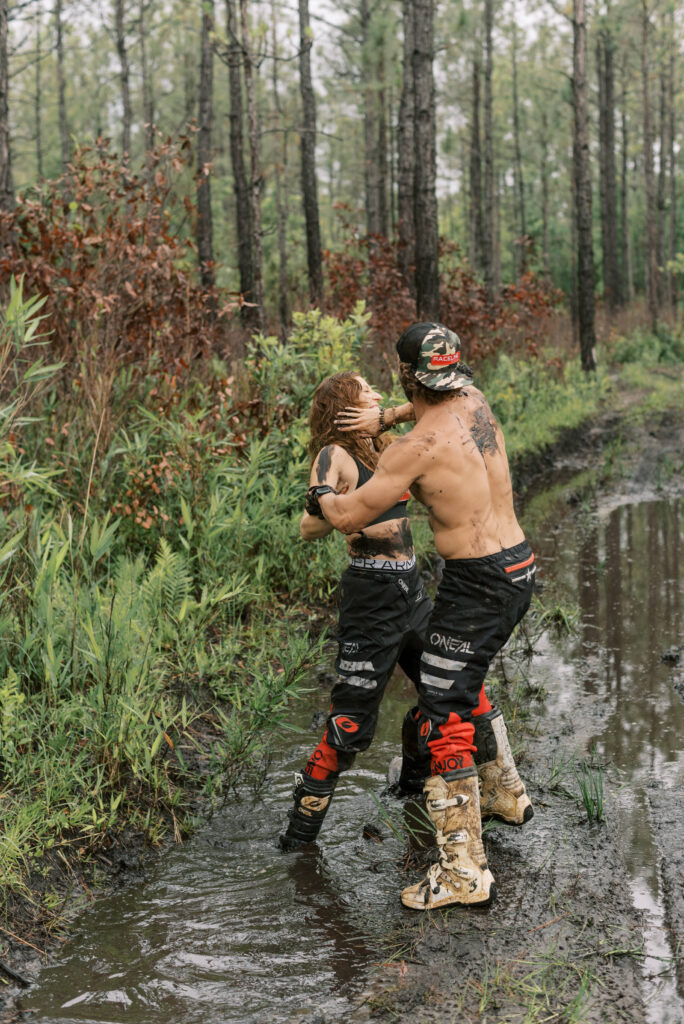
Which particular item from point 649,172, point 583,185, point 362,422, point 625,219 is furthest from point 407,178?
point 625,219

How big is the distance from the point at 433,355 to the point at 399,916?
1.88m

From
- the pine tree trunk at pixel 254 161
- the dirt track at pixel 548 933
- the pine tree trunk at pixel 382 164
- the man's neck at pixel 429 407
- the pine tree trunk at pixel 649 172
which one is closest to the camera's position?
the dirt track at pixel 548 933

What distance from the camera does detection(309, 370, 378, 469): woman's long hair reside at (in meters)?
3.59

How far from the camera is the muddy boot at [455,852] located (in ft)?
10.0

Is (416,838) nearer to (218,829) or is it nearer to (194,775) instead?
(218,829)

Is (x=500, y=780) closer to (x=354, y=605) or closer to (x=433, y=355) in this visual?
(x=354, y=605)

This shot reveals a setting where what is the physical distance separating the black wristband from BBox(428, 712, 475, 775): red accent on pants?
886 mm

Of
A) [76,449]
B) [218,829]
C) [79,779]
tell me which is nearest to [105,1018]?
[79,779]

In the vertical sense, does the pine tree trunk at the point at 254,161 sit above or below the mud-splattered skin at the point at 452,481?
above

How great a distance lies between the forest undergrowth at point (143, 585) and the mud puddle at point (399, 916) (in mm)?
311

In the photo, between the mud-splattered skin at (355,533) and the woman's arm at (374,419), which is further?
the mud-splattered skin at (355,533)

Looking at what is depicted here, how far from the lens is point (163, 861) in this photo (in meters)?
3.55

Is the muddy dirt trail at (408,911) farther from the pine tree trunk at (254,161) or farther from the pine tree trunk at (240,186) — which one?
the pine tree trunk at (240,186)

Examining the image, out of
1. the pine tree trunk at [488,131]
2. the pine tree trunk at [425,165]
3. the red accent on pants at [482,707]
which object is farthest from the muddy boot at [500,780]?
the pine tree trunk at [488,131]
